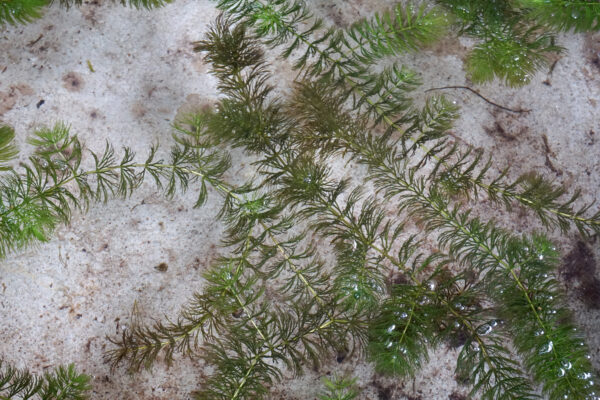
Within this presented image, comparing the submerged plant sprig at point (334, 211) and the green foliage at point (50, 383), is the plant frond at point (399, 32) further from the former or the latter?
the green foliage at point (50, 383)

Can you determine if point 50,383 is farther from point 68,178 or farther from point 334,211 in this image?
point 334,211

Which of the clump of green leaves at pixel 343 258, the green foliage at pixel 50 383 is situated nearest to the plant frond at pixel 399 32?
the clump of green leaves at pixel 343 258

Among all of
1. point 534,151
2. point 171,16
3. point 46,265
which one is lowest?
point 46,265

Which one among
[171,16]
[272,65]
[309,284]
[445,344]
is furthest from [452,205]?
[171,16]

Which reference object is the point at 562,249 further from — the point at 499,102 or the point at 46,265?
the point at 46,265

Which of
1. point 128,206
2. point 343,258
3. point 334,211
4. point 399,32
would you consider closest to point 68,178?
point 128,206
